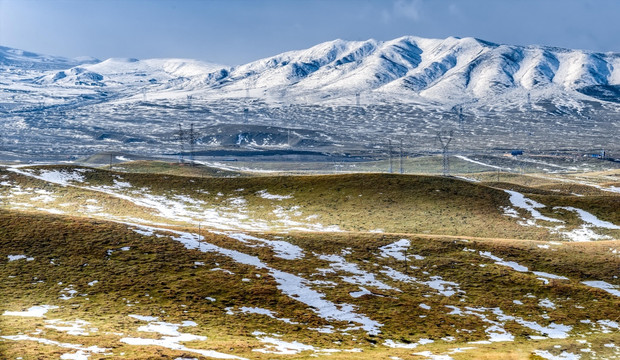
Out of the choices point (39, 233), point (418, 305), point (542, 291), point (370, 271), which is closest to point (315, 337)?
point (418, 305)

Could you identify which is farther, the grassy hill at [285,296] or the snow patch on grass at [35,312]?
the snow patch on grass at [35,312]

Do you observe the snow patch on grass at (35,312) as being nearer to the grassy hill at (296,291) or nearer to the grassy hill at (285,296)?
the grassy hill at (296,291)

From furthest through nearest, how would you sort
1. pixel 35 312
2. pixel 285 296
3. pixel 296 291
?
pixel 296 291, pixel 285 296, pixel 35 312

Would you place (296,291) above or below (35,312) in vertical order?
below

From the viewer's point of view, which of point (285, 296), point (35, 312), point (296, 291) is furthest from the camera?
point (296, 291)

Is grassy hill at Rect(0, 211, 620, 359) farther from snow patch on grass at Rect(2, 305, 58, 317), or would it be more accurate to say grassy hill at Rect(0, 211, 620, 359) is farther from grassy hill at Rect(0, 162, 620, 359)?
snow patch on grass at Rect(2, 305, 58, 317)

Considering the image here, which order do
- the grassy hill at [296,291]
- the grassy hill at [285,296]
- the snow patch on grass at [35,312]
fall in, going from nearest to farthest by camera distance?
the grassy hill at [296,291] → the grassy hill at [285,296] → the snow patch on grass at [35,312]

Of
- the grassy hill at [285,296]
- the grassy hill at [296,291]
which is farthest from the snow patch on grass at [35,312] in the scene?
the grassy hill at [285,296]

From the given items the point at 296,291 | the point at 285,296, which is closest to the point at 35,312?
the point at 285,296

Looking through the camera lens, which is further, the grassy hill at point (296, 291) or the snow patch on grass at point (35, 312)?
the snow patch on grass at point (35, 312)

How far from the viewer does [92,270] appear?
46531 millimetres

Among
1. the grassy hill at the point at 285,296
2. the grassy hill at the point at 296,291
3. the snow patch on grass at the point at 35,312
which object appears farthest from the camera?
the snow patch on grass at the point at 35,312

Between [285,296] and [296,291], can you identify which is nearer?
[285,296]

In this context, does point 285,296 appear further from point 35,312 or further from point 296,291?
point 35,312
